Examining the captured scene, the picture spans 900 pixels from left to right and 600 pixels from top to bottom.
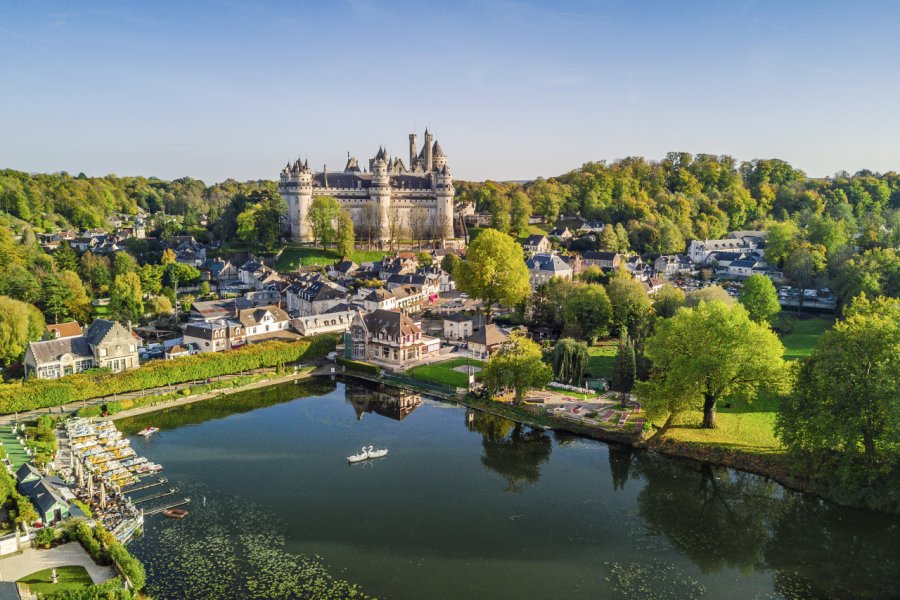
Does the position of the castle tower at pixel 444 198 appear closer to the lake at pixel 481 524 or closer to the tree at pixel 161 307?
the tree at pixel 161 307

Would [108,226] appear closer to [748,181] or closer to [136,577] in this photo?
[136,577]

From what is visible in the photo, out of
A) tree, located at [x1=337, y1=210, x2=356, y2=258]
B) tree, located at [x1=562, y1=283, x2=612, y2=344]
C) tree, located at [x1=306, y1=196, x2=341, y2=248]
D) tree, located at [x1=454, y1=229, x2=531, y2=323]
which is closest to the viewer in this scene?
tree, located at [x1=562, y1=283, x2=612, y2=344]

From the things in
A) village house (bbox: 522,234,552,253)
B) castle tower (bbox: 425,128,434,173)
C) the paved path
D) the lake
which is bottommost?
the lake

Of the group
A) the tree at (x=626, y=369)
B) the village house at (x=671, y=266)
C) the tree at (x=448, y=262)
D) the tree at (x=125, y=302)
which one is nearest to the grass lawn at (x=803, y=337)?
the tree at (x=626, y=369)

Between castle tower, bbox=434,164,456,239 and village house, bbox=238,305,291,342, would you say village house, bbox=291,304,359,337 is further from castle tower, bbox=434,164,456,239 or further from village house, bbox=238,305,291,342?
castle tower, bbox=434,164,456,239

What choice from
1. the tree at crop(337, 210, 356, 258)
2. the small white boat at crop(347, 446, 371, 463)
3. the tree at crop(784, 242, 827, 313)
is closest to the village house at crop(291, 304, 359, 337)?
the tree at crop(337, 210, 356, 258)
